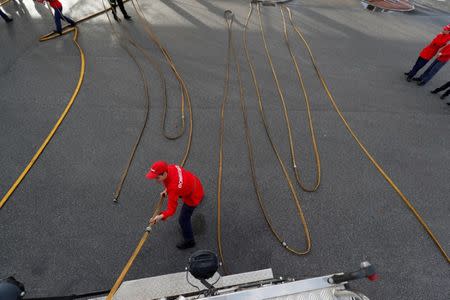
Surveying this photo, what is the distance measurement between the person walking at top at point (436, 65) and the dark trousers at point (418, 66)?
0.67ft

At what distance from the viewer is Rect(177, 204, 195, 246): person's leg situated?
330 cm

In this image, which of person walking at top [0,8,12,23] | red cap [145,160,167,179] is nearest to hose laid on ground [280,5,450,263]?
red cap [145,160,167,179]

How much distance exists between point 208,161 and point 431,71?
22.4ft

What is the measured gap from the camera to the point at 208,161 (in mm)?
4848

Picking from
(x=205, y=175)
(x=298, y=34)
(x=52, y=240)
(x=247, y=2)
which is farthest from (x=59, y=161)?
(x=247, y=2)

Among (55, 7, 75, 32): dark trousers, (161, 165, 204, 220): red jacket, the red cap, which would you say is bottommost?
(161, 165, 204, 220): red jacket

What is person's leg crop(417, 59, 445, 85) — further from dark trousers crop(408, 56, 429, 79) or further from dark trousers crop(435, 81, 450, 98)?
dark trousers crop(435, 81, 450, 98)

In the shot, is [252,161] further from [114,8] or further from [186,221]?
[114,8]

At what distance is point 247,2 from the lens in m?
9.98

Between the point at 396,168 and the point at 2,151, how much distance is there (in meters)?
7.70

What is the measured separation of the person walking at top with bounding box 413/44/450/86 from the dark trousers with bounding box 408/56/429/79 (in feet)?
0.67

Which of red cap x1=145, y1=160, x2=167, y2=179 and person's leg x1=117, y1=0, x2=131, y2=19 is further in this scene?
person's leg x1=117, y1=0, x2=131, y2=19

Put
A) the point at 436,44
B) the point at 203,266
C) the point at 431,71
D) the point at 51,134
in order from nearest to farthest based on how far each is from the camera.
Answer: the point at 203,266 → the point at 51,134 → the point at 436,44 → the point at 431,71

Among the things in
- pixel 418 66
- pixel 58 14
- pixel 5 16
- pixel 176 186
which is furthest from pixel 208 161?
pixel 5 16
